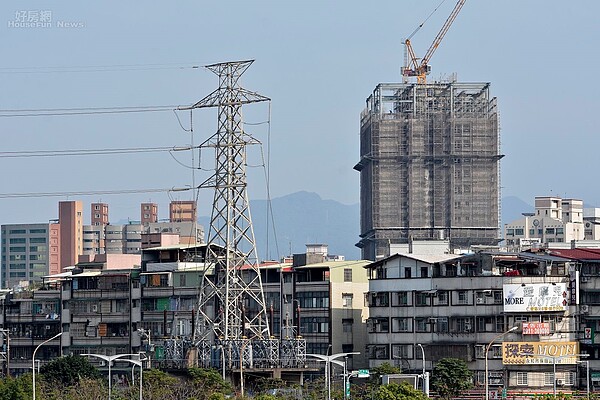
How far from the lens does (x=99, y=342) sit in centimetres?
13025

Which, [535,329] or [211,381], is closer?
[211,381]

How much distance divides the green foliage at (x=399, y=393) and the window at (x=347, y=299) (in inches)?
1295

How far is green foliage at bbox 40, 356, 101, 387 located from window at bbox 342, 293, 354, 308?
2116cm

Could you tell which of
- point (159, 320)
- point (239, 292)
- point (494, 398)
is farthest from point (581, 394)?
point (159, 320)

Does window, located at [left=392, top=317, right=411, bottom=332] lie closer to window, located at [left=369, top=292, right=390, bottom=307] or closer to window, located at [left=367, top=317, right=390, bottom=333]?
window, located at [left=367, top=317, right=390, bottom=333]

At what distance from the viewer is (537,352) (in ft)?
344

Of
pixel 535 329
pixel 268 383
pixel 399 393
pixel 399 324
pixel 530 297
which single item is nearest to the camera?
pixel 399 393

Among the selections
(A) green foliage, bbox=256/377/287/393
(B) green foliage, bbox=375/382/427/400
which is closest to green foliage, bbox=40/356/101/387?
(A) green foliage, bbox=256/377/287/393

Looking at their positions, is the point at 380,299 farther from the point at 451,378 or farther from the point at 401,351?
the point at 451,378

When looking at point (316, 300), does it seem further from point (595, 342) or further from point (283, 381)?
point (595, 342)

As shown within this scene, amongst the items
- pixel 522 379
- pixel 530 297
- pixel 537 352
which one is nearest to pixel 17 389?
pixel 522 379

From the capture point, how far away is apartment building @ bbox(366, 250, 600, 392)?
106 meters

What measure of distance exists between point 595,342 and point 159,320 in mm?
39354

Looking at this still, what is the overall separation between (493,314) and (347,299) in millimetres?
17260
